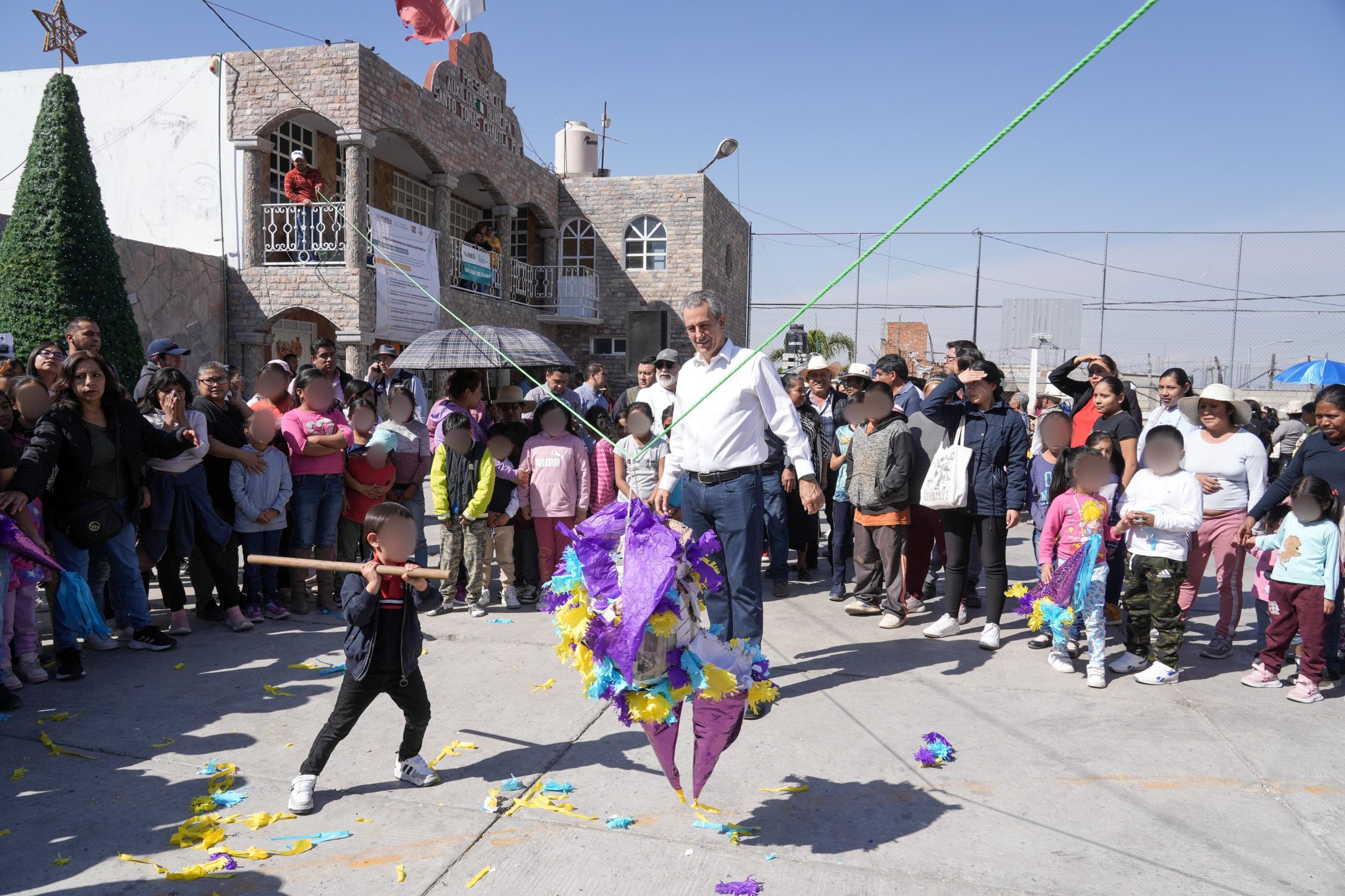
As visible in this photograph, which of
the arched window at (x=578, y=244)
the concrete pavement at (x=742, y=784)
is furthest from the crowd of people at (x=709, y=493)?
the arched window at (x=578, y=244)

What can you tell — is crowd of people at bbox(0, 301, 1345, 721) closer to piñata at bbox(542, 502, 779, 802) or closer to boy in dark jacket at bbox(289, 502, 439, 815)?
boy in dark jacket at bbox(289, 502, 439, 815)

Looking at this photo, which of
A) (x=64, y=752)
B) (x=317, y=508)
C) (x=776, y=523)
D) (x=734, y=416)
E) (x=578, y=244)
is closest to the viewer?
(x=64, y=752)

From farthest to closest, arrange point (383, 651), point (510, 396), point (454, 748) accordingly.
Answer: point (510, 396)
point (454, 748)
point (383, 651)

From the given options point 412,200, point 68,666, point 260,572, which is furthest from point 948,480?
point 412,200

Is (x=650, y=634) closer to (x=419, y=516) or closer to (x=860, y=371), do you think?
(x=419, y=516)

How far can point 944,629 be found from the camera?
18.2 feet

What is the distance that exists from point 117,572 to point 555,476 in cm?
278

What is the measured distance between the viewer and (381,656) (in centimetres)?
332

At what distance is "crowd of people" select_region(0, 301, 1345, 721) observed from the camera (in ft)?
14.4

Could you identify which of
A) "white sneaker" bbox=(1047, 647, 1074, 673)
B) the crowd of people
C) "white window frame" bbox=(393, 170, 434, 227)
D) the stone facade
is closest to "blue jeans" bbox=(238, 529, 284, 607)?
the crowd of people

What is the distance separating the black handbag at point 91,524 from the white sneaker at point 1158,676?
19.2ft

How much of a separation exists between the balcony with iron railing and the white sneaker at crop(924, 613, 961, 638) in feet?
35.9

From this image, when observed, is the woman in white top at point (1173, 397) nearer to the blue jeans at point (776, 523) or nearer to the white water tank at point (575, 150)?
the blue jeans at point (776, 523)

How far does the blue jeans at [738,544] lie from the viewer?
13.6 feet
